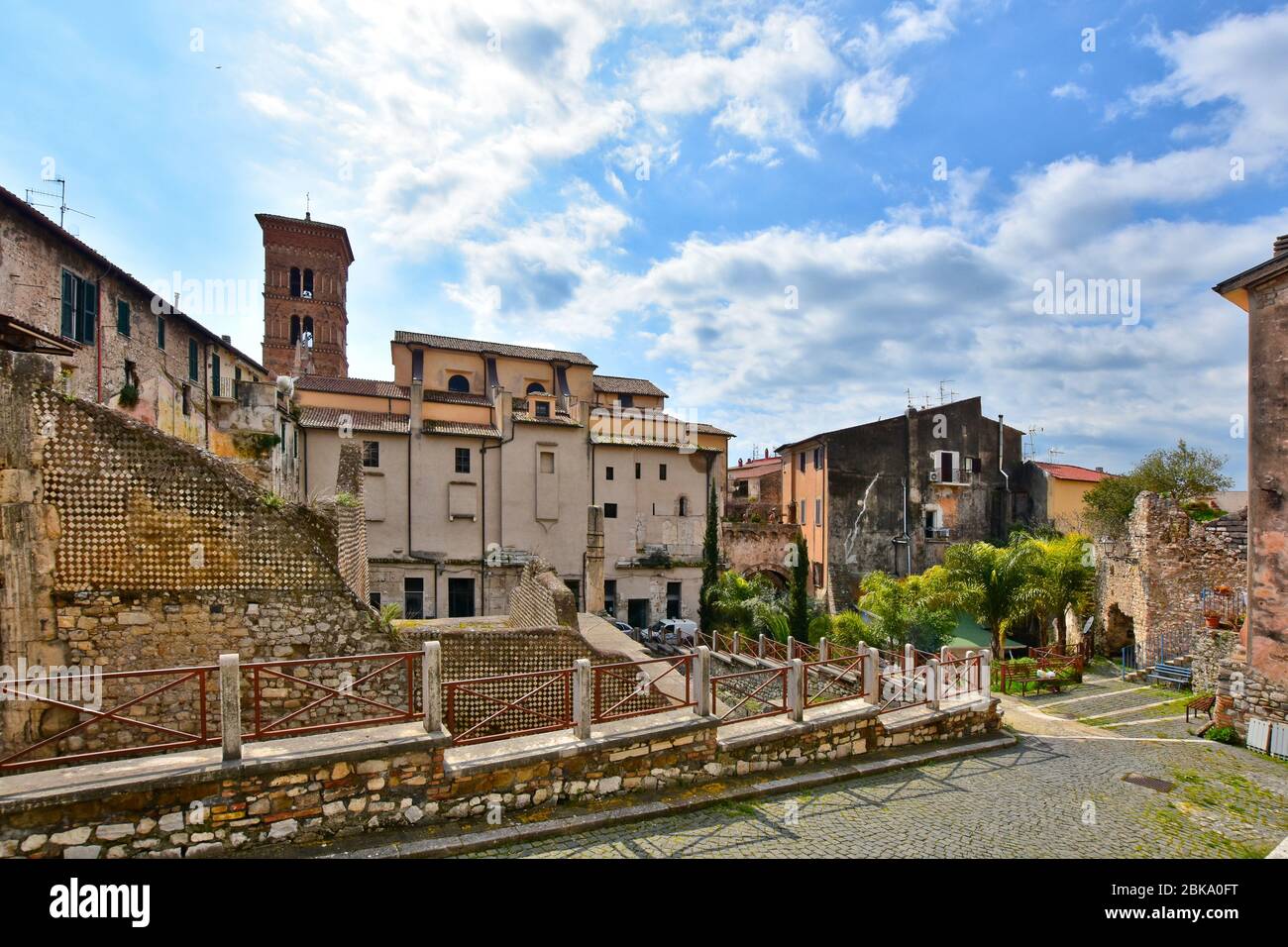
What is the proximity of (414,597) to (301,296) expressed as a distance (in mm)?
30495

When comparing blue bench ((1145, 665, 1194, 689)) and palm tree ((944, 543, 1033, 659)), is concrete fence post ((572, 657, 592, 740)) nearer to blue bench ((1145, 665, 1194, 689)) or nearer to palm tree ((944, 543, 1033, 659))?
palm tree ((944, 543, 1033, 659))

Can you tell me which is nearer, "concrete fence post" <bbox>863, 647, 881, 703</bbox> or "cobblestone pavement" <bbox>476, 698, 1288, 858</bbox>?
"cobblestone pavement" <bbox>476, 698, 1288, 858</bbox>

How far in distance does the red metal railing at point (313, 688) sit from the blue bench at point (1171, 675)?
65.7 feet

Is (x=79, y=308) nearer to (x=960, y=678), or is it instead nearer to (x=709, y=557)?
(x=960, y=678)

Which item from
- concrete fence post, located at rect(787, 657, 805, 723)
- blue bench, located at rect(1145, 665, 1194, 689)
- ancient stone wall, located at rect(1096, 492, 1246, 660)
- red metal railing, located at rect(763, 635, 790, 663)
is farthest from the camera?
red metal railing, located at rect(763, 635, 790, 663)

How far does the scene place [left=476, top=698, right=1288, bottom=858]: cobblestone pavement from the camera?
6.41 meters

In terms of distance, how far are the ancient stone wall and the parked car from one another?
1501 cm

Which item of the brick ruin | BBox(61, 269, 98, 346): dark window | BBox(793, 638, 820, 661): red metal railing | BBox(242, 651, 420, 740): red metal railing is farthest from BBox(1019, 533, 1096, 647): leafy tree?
BBox(61, 269, 98, 346): dark window

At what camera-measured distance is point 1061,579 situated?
23172 millimetres

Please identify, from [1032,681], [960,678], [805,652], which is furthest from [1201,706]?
[805,652]

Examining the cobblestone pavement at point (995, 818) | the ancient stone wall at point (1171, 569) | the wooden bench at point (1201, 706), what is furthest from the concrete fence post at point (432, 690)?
the ancient stone wall at point (1171, 569)
